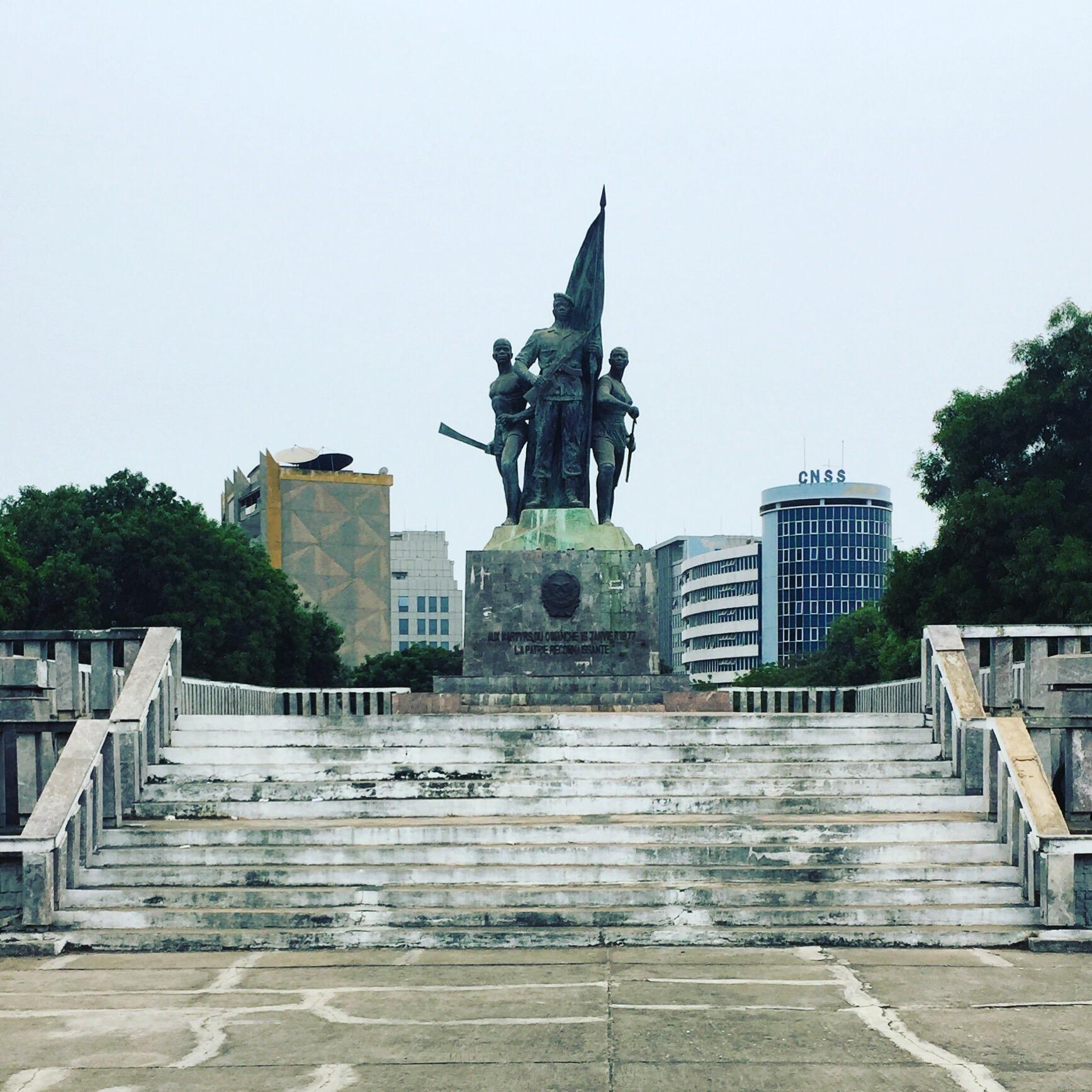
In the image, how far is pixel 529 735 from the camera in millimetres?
15508

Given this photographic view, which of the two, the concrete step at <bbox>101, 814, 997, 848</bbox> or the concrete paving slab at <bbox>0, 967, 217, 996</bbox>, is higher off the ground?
the concrete step at <bbox>101, 814, 997, 848</bbox>

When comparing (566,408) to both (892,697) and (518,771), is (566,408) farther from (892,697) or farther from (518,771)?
(518,771)

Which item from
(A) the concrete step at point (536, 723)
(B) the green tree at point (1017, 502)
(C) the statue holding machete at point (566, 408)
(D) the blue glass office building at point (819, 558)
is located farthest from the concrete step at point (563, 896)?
(D) the blue glass office building at point (819, 558)

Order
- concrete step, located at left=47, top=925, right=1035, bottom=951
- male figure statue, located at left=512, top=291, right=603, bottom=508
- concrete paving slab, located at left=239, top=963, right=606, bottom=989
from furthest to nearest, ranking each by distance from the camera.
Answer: male figure statue, located at left=512, top=291, right=603, bottom=508 < concrete step, located at left=47, top=925, right=1035, bottom=951 < concrete paving slab, located at left=239, top=963, right=606, bottom=989

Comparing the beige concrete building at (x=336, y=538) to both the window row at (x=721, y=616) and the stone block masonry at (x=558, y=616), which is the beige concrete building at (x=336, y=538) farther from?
the stone block masonry at (x=558, y=616)

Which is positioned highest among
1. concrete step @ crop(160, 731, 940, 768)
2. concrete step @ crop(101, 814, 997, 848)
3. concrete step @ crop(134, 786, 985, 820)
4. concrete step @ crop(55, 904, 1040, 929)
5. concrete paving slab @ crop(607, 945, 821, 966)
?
concrete step @ crop(160, 731, 940, 768)

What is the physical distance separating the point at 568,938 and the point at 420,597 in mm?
137725

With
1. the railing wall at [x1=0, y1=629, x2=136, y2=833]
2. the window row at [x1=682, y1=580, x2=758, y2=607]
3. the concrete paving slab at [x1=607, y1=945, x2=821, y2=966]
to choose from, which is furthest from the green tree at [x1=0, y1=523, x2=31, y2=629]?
the window row at [x1=682, y1=580, x2=758, y2=607]

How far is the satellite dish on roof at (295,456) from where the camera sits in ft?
374

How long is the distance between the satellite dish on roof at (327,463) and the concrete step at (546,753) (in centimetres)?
9842

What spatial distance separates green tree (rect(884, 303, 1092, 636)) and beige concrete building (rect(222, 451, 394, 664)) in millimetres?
77300

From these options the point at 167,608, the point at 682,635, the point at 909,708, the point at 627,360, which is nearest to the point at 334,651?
the point at 167,608

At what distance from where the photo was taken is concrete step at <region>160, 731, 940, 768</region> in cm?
1498

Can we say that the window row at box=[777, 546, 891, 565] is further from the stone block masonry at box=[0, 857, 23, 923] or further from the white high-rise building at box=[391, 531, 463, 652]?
the stone block masonry at box=[0, 857, 23, 923]
